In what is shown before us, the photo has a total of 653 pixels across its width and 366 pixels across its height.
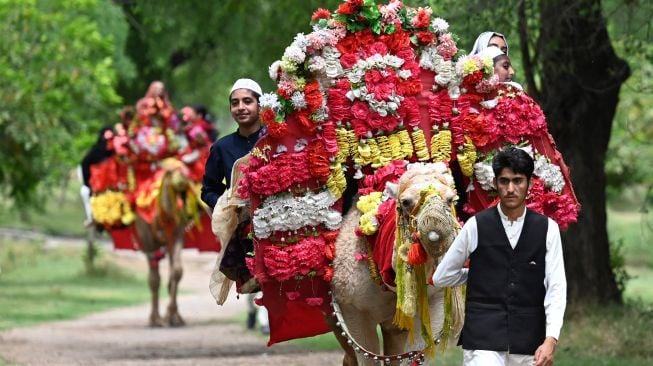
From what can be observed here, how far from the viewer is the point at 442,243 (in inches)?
310

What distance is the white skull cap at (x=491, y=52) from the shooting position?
9.77 meters

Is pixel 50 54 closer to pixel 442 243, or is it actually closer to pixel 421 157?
pixel 421 157

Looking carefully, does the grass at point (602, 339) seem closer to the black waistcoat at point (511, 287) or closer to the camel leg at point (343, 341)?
the camel leg at point (343, 341)

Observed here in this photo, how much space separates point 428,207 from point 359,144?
1.82 m

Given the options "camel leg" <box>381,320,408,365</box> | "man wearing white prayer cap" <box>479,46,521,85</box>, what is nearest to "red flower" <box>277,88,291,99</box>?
"man wearing white prayer cap" <box>479,46,521,85</box>

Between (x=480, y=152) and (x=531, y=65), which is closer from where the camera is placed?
(x=480, y=152)

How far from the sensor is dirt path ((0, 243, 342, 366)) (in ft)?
47.9

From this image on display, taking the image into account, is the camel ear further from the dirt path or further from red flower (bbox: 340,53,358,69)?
the dirt path

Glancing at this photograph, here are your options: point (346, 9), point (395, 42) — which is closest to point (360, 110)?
point (395, 42)

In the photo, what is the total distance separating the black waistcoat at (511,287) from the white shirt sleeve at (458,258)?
0.04 meters

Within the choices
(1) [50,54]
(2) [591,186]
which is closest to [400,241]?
(2) [591,186]

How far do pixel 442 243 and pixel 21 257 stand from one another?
27602mm

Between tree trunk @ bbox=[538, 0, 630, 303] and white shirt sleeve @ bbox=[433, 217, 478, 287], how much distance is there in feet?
25.3

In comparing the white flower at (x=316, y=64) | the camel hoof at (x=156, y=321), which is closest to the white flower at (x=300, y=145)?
the white flower at (x=316, y=64)
